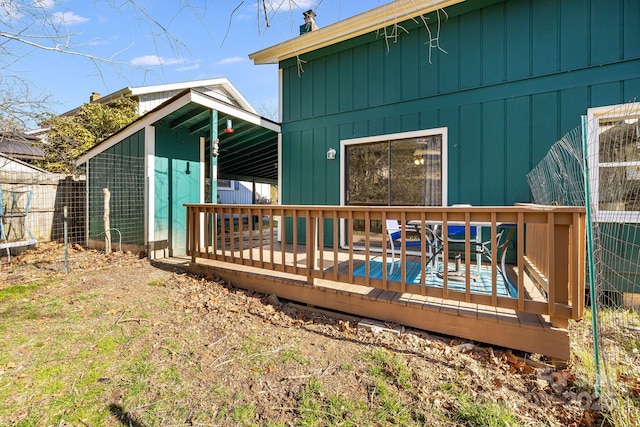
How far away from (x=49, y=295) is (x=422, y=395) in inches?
171

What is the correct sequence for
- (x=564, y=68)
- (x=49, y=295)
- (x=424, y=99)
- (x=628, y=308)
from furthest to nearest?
(x=424, y=99) < (x=564, y=68) < (x=49, y=295) < (x=628, y=308)

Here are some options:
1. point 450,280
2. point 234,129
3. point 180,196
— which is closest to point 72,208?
point 180,196

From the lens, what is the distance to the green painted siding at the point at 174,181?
5.30 metres

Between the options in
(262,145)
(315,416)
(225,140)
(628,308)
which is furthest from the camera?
(262,145)

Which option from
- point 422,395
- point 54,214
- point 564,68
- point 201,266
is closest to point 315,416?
point 422,395

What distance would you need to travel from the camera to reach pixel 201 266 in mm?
4402

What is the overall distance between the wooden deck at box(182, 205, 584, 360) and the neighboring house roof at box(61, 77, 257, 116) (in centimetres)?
741

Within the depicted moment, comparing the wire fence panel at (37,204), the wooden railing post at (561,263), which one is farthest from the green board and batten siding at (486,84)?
the wire fence panel at (37,204)

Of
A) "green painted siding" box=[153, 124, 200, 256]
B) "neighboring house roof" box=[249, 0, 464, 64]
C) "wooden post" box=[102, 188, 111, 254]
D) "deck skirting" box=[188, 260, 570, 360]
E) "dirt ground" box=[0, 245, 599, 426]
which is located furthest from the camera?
"wooden post" box=[102, 188, 111, 254]

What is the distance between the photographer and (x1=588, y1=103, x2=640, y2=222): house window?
3.49 meters

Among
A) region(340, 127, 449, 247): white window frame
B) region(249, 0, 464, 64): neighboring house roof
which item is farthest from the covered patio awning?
region(340, 127, 449, 247): white window frame

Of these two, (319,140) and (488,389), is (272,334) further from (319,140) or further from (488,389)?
(319,140)

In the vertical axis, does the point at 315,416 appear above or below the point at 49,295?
below

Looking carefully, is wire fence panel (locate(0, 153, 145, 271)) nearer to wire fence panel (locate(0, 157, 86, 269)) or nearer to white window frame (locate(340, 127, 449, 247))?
wire fence panel (locate(0, 157, 86, 269))
